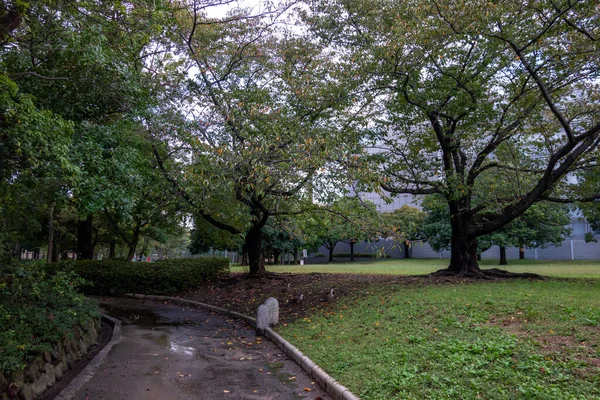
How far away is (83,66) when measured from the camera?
7.77 metres

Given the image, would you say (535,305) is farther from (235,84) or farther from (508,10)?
(235,84)

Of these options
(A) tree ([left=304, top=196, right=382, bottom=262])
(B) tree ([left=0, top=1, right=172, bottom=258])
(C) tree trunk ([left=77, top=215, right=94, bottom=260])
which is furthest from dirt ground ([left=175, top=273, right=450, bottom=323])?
(C) tree trunk ([left=77, top=215, right=94, bottom=260])

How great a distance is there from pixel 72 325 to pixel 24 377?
8.10 ft

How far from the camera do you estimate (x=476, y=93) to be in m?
12.3

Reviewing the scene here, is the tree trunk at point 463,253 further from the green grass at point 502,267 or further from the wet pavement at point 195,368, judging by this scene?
the wet pavement at point 195,368

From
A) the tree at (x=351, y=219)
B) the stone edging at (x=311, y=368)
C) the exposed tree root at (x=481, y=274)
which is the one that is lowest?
the stone edging at (x=311, y=368)

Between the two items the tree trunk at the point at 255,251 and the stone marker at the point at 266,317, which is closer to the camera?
the stone marker at the point at 266,317

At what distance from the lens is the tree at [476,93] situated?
10773mm

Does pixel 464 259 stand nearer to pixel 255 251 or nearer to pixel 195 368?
pixel 255 251

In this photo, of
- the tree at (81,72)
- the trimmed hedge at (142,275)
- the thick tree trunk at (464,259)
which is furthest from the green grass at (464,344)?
the trimmed hedge at (142,275)

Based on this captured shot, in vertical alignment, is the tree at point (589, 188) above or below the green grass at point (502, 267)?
above

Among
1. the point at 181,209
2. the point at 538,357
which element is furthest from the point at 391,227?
the point at 181,209

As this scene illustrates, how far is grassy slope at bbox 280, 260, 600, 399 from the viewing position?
4.75m

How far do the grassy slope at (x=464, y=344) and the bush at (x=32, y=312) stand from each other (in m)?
4.08
